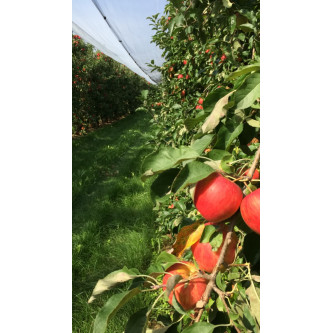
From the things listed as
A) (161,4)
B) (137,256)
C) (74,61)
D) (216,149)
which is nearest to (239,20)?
(216,149)

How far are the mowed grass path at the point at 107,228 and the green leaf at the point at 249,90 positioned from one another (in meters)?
1.32

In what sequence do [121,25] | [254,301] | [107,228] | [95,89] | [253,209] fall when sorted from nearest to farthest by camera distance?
[253,209]
[254,301]
[107,228]
[121,25]
[95,89]

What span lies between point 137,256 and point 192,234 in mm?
1448

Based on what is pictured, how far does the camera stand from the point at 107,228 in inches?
98.0

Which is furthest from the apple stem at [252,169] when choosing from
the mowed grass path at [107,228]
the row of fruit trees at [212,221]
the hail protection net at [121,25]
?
the hail protection net at [121,25]

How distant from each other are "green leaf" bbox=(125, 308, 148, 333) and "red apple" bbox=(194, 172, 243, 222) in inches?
8.4

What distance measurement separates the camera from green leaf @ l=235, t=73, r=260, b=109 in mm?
464

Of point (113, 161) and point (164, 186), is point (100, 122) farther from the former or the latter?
point (164, 186)

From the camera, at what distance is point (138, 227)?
236 centimetres

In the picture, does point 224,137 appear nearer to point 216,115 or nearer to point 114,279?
point 216,115

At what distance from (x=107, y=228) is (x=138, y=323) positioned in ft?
6.72

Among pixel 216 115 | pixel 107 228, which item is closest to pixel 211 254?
pixel 216 115

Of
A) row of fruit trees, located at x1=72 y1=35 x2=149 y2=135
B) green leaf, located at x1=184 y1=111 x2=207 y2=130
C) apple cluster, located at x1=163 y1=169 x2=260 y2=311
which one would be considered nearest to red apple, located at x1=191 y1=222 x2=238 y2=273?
apple cluster, located at x1=163 y1=169 x2=260 y2=311

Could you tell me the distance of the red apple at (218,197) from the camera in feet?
1.44
